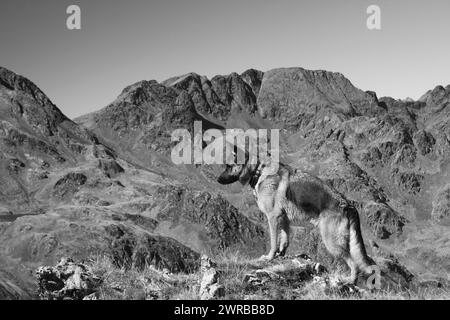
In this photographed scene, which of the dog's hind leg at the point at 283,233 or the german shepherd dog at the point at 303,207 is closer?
the german shepherd dog at the point at 303,207

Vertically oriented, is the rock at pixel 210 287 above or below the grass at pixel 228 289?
above

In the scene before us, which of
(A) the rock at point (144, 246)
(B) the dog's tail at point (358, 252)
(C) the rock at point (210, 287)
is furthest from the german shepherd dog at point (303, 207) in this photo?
(A) the rock at point (144, 246)

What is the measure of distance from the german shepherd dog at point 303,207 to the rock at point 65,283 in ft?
14.8

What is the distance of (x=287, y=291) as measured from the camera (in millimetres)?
11211

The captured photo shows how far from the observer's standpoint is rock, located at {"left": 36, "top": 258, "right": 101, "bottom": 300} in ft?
36.0

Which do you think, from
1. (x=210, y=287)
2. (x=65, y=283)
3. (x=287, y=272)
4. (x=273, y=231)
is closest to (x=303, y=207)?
(x=273, y=231)

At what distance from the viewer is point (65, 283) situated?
11.1 m

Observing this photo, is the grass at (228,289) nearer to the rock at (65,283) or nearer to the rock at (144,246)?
the rock at (65,283)

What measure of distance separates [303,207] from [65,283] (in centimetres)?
609

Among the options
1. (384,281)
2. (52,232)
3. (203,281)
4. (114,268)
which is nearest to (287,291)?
(203,281)

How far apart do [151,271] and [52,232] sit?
530 feet

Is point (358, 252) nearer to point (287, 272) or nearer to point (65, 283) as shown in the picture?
point (287, 272)

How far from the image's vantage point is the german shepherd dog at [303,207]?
39.1 feet
